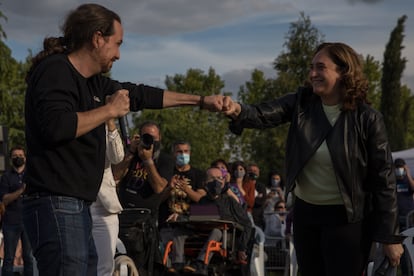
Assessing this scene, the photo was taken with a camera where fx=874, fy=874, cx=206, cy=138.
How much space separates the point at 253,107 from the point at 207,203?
17.6ft

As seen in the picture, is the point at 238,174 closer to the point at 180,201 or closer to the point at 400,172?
the point at 400,172

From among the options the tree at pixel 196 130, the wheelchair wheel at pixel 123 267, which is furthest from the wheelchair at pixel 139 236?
the tree at pixel 196 130

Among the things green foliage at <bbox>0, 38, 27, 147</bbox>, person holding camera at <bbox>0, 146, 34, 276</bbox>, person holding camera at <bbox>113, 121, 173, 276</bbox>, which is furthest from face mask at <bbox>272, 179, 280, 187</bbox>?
green foliage at <bbox>0, 38, 27, 147</bbox>

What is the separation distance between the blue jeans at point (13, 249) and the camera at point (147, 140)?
3130 mm

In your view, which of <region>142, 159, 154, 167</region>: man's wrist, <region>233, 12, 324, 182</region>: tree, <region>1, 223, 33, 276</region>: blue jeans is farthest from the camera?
<region>233, 12, 324, 182</region>: tree

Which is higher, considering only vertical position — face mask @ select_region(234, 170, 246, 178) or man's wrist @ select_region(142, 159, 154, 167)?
man's wrist @ select_region(142, 159, 154, 167)

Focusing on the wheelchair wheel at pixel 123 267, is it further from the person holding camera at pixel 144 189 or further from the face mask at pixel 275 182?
the face mask at pixel 275 182

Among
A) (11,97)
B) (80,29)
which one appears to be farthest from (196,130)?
(80,29)

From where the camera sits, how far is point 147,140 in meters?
8.73

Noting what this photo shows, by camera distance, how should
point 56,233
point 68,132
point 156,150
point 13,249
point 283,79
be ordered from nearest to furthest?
point 68,132 → point 56,233 → point 156,150 → point 13,249 → point 283,79

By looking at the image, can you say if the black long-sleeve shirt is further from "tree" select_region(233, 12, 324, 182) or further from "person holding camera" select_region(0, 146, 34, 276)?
"tree" select_region(233, 12, 324, 182)

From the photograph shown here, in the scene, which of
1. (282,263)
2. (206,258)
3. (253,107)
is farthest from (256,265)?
(253,107)

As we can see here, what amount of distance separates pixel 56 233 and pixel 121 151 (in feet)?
6.60

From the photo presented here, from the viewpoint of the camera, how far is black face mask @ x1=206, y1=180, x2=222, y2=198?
406 inches
